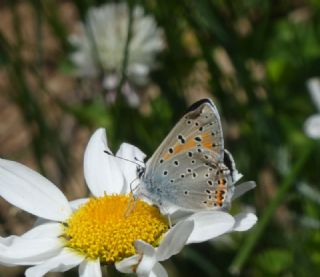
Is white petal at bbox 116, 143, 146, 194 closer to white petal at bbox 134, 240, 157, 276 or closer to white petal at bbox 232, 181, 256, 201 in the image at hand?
white petal at bbox 232, 181, 256, 201

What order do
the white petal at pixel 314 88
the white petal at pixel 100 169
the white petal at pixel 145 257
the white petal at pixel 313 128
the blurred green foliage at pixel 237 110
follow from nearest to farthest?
the white petal at pixel 145 257, the white petal at pixel 100 169, the blurred green foliage at pixel 237 110, the white petal at pixel 313 128, the white petal at pixel 314 88

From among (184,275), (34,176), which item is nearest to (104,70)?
(184,275)

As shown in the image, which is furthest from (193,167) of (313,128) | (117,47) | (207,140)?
(117,47)

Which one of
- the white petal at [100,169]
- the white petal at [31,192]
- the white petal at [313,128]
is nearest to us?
A: the white petal at [31,192]

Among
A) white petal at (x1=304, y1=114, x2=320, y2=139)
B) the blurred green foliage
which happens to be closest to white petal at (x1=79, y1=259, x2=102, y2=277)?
the blurred green foliage

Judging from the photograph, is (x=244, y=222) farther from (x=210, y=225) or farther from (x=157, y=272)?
(x=157, y=272)

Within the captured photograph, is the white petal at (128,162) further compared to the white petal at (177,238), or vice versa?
the white petal at (128,162)

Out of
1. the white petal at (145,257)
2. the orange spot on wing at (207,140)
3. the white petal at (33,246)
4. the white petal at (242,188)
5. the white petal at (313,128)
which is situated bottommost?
the white petal at (313,128)

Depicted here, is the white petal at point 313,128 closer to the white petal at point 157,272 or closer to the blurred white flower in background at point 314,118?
the blurred white flower in background at point 314,118

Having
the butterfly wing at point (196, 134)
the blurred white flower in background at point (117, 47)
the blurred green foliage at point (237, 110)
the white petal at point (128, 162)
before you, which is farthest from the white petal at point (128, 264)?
the blurred white flower in background at point (117, 47)
